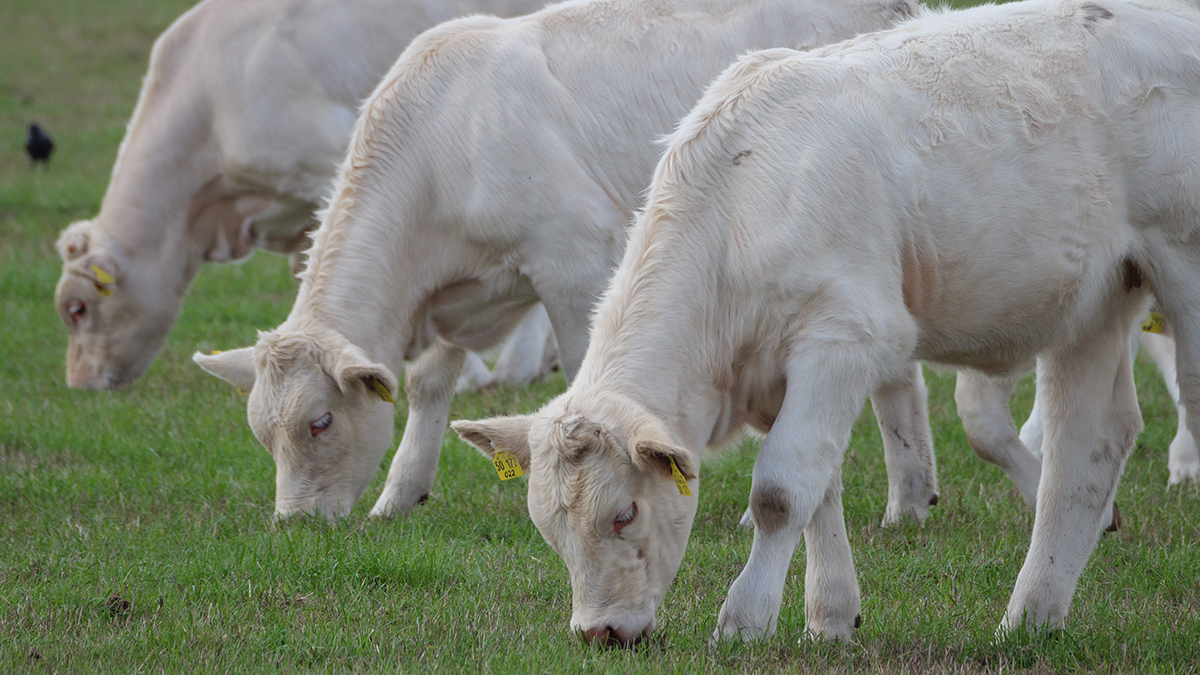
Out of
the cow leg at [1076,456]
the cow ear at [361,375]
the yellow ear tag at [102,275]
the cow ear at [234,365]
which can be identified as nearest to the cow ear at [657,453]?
the cow leg at [1076,456]

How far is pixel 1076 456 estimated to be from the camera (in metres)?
4.70

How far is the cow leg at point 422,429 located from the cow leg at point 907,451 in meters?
2.13

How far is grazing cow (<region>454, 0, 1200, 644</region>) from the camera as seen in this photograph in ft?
13.1

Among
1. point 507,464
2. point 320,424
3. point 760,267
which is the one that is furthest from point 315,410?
point 760,267

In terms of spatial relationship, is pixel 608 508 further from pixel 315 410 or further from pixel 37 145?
pixel 37 145

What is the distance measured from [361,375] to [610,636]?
205cm

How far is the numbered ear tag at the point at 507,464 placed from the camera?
14.1 feet

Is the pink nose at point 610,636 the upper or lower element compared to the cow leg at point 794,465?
lower

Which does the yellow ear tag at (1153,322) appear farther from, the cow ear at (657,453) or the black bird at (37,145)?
the black bird at (37,145)

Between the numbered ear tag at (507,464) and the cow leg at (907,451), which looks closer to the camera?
the numbered ear tag at (507,464)

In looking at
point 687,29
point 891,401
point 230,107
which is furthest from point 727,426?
point 230,107

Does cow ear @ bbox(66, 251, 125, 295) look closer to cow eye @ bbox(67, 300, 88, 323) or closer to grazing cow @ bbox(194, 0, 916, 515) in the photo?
cow eye @ bbox(67, 300, 88, 323)

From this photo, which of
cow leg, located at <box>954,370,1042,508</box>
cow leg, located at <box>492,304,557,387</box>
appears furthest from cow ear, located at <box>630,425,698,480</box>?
cow leg, located at <box>492,304,557,387</box>

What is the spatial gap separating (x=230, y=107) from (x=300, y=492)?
12.0ft
